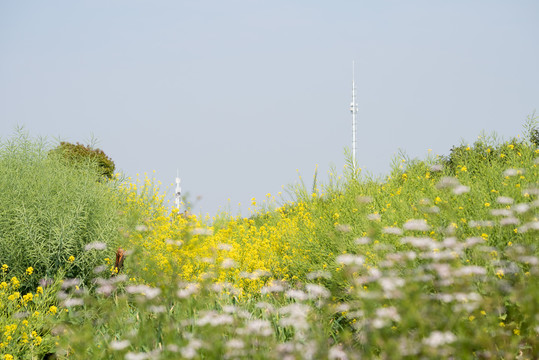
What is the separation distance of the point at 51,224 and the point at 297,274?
340 centimetres

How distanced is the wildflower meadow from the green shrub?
0.09 ft

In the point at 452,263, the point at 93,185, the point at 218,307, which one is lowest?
the point at 218,307

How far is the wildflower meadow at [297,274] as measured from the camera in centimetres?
285

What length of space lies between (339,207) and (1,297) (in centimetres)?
440

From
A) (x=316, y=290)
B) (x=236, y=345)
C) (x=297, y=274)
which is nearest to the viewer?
(x=236, y=345)

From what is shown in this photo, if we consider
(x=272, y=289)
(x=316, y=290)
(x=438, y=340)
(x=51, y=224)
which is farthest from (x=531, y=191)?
(x=51, y=224)

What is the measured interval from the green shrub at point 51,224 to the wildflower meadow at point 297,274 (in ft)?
0.09

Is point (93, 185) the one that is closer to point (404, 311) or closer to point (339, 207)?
point (339, 207)

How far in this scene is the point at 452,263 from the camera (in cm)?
321

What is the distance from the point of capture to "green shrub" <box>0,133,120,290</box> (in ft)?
20.8

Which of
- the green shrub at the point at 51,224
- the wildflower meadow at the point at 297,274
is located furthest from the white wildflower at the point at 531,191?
the green shrub at the point at 51,224

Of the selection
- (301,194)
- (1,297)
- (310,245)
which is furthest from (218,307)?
(301,194)

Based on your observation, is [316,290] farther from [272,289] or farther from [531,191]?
[531,191]

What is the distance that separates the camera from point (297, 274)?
627cm
